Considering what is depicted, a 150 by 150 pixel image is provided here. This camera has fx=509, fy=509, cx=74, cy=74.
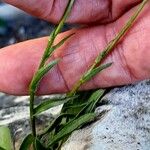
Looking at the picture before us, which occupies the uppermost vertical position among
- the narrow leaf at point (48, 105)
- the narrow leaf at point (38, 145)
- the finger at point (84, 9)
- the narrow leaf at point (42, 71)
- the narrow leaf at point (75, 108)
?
the finger at point (84, 9)

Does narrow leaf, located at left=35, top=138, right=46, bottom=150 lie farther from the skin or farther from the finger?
the finger

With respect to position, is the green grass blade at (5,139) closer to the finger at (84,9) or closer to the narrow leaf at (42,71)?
the narrow leaf at (42,71)

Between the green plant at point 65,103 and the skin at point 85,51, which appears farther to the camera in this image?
the skin at point 85,51

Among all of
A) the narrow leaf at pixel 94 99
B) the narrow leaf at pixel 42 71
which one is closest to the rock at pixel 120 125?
the narrow leaf at pixel 94 99

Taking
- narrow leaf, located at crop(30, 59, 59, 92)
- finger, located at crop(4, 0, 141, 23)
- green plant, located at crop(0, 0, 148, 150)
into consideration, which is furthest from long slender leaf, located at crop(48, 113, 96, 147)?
finger, located at crop(4, 0, 141, 23)

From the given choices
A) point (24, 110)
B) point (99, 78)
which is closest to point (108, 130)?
point (99, 78)

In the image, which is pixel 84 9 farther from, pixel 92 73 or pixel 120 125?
pixel 120 125

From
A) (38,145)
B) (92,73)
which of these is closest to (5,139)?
(38,145)
